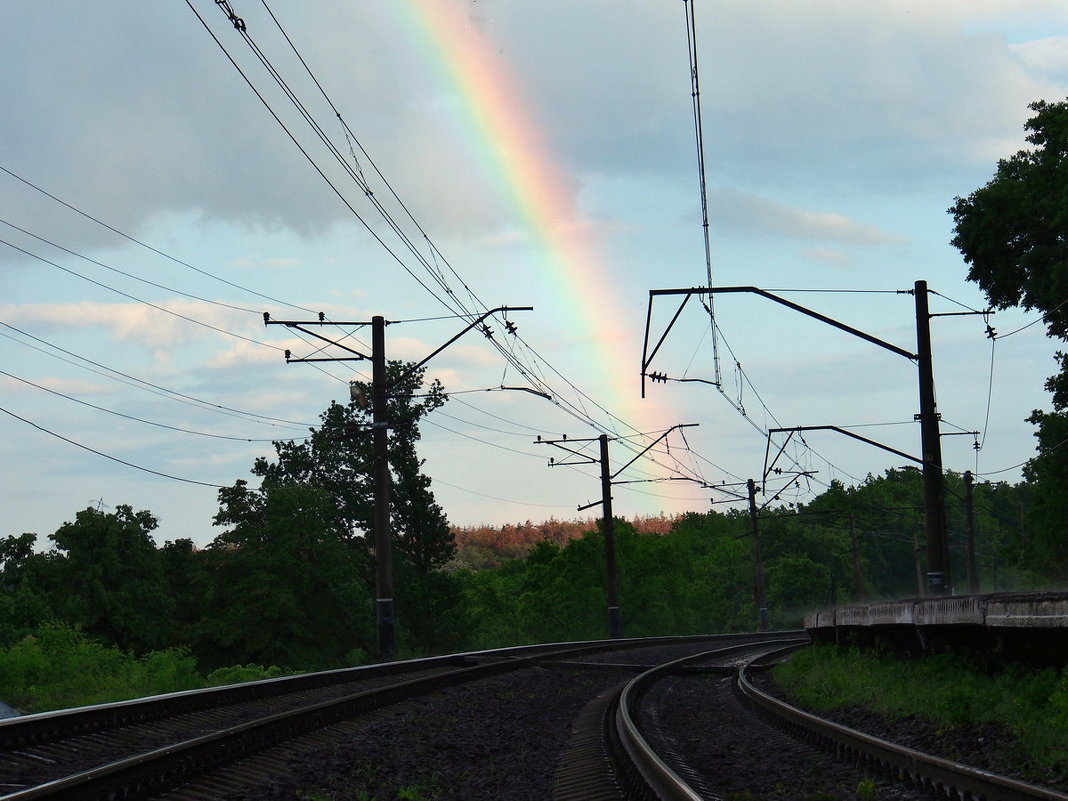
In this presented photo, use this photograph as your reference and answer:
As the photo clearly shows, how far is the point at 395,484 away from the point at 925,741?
76.9 metres

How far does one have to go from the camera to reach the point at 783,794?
877 cm

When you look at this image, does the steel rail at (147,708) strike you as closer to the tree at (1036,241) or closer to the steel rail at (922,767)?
the steel rail at (922,767)

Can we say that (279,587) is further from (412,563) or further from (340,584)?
(412,563)

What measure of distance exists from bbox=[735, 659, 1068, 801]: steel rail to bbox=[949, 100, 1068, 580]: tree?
2818 cm

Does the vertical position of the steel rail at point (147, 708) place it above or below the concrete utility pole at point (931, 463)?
below

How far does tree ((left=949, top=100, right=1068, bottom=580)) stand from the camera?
3744 cm

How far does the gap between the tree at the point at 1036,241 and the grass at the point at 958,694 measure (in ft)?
75.0

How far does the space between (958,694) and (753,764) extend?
225 centimetres

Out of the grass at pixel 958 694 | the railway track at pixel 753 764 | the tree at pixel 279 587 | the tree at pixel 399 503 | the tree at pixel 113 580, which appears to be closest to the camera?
the railway track at pixel 753 764

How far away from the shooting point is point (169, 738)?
1125 cm

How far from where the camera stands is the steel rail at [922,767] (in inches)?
263

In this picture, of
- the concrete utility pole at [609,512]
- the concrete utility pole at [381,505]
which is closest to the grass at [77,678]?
the concrete utility pole at [381,505]

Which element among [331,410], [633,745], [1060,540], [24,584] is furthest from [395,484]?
[633,745]

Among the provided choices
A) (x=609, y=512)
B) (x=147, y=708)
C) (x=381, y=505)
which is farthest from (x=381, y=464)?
(x=609, y=512)
